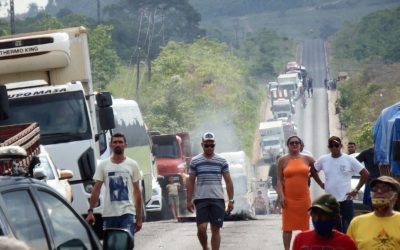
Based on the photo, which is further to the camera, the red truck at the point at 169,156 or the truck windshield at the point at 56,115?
the red truck at the point at 169,156

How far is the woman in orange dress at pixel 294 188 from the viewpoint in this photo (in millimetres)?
16172

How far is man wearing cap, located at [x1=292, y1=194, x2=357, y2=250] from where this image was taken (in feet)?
29.4

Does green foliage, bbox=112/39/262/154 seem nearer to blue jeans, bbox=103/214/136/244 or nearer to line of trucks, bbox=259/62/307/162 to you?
line of trucks, bbox=259/62/307/162

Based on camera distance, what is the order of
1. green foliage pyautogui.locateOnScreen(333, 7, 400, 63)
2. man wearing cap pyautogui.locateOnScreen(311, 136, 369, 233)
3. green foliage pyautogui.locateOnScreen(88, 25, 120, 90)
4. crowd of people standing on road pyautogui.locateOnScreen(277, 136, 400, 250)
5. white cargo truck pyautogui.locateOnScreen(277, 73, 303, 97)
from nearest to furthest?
1. crowd of people standing on road pyautogui.locateOnScreen(277, 136, 400, 250)
2. man wearing cap pyautogui.locateOnScreen(311, 136, 369, 233)
3. green foliage pyautogui.locateOnScreen(88, 25, 120, 90)
4. white cargo truck pyautogui.locateOnScreen(277, 73, 303, 97)
5. green foliage pyautogui.locateOnScreen(333, 7, 400, 63)

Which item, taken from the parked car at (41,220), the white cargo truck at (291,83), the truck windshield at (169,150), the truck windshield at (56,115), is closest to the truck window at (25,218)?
the parked car at (41,220)

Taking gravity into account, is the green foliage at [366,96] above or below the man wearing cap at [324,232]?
below

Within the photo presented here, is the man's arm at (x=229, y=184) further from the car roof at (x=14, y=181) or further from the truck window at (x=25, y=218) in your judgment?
the truck window at (x=25, y=218)

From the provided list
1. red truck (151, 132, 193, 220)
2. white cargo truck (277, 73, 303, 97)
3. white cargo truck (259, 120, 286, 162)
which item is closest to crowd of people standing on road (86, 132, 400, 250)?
red truck (151, 132, 193, 220)

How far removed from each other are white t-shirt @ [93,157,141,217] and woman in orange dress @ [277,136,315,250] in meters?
2.02

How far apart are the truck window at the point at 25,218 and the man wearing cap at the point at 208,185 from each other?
29.6 ft

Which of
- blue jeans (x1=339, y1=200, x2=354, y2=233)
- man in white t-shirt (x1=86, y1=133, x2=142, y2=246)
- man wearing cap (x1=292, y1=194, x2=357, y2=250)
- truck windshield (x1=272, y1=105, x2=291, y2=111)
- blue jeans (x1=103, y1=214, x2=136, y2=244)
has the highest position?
man wearing cap (x1=292, y1=194, x2=357, y2=250)

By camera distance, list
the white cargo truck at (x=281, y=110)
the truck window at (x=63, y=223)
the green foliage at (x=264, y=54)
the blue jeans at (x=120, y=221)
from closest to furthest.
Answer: the truck window at (x=63, y=223), the blue jeans at (x=120, y=221), the white cargo truck at (x=281, y=110), the green foliage at (x=264, y=54)

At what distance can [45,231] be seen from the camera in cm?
710

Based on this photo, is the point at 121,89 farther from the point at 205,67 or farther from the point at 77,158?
the point at 77,158
